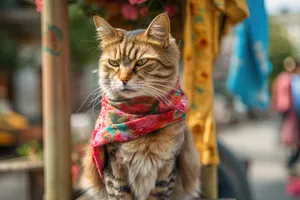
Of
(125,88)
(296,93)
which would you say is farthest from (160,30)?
(296,93)

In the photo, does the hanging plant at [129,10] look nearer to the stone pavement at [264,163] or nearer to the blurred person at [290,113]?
the stone pavement at [264,163]

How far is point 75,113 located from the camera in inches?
89.0

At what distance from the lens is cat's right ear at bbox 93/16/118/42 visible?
5.02 feet

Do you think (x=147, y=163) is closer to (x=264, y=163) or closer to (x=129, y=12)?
(x=129, y=12)

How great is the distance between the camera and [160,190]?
1582mm

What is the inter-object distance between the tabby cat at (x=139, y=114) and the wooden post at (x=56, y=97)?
26 centimetres

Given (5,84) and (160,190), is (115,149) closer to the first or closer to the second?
(160,190)

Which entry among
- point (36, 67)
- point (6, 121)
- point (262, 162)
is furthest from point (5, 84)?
point (262, 162)

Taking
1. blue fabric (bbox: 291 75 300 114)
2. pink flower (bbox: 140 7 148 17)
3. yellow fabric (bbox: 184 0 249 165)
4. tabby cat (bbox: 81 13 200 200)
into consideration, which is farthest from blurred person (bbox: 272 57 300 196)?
tabby cat (bbox: 81 13 200 200)

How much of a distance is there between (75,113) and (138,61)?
2.89 ft


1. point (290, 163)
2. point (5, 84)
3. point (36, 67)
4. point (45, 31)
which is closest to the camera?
point (45, 31)

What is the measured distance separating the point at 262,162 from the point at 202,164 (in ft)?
17.6

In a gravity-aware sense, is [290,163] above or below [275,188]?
above

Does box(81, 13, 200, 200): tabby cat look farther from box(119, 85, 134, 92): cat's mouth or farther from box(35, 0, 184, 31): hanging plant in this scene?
box(35, 0, 184, 31): hanging plant
